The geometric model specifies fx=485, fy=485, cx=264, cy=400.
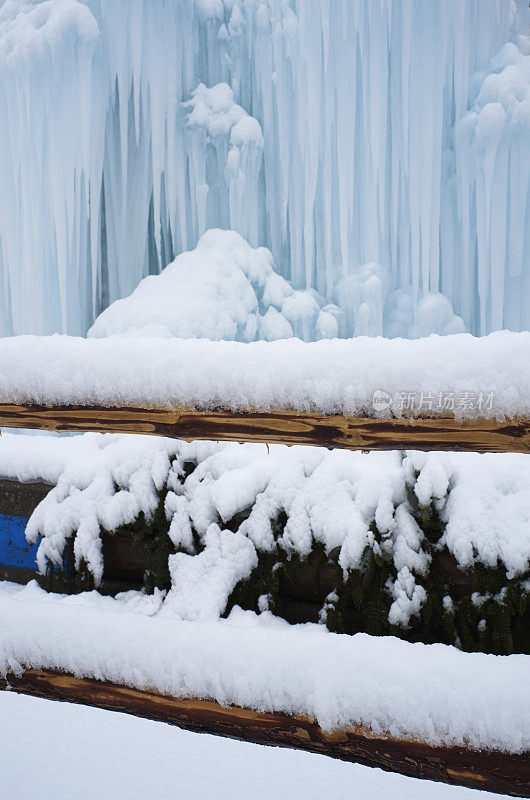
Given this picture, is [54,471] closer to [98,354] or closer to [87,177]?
[98,354]

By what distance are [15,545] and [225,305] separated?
470cm

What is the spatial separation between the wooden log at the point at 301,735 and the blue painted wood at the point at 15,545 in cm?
64

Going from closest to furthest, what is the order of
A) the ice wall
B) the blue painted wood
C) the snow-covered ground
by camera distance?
1. the snow-covered ground
2. the blue painted wood
3. the ice wall

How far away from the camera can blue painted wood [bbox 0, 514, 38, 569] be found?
1350 mm

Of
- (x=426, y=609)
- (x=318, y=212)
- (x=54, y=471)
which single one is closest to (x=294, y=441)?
(x=426, y=609)

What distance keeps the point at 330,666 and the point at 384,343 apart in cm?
43

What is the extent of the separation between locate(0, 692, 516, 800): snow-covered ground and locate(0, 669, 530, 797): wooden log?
76 centimetres

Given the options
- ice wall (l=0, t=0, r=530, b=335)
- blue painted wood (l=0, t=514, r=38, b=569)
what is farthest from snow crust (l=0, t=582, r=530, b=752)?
ice wall (l=0, t=0, r=530, b=335)

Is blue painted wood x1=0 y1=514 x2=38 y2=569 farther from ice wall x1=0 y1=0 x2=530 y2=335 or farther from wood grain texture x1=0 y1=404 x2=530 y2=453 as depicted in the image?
ice wall x1=0 y1=0 x2=530 y2=335

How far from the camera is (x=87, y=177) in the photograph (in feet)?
20.8

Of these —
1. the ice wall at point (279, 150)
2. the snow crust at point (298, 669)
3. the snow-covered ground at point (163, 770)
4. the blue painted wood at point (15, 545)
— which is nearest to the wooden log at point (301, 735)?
the snow crust at point (298, 669)

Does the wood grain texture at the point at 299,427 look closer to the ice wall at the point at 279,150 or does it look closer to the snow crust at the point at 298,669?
the snow crust at the point at 298,669
